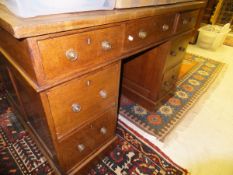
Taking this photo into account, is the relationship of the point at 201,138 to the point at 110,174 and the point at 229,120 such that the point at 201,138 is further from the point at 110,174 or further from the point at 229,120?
the point at 110,174

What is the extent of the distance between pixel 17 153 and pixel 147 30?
3.69 ft

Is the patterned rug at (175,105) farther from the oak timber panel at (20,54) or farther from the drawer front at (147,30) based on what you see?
the oak timber panel at (20,54)

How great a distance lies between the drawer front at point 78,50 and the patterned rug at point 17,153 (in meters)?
0.75

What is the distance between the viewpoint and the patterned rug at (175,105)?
1.35m

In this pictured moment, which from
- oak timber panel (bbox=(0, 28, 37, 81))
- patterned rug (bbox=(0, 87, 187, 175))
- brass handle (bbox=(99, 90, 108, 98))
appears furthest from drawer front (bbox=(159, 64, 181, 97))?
oak timber panel (bbox=(0, 28, 37, 81))

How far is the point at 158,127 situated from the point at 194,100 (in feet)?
1.97

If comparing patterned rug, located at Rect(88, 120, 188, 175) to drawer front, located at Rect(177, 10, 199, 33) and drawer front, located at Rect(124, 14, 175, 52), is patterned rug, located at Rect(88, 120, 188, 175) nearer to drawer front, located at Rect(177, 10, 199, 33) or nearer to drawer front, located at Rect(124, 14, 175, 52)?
drawer front, located at Rect(124, 14, 175, 52)

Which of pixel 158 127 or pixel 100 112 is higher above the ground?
pixel 100 112

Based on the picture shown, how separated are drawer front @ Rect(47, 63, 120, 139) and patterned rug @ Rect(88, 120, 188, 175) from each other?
1.44 ft

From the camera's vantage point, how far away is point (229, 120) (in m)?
1.45

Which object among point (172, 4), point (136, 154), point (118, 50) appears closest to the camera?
point (118, 50)

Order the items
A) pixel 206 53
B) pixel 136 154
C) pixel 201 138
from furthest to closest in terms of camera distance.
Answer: pixel 206 53
pixel 201 138
pixel 136 154

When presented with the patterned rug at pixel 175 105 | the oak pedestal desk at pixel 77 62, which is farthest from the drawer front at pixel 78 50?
the patterned rug at pixel 175 105

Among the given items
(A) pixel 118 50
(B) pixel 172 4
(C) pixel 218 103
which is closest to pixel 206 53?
(C) pixel 218 103
